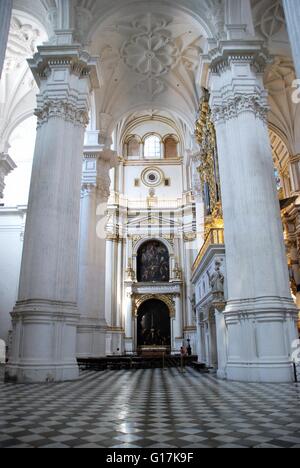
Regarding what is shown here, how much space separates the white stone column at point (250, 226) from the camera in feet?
28.6

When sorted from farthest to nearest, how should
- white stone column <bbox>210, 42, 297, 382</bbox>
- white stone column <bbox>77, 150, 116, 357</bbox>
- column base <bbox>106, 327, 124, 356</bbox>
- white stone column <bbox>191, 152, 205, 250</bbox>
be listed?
column base <bbox>106, 327, 124, 356</bbox> < white stone column <bbox>191, 152, 205, 250</bbox> < white stone column <bbox>77, 150, 116, 357</bbox> < white stone column <bbox>210, 42, 297, 382</bbox>

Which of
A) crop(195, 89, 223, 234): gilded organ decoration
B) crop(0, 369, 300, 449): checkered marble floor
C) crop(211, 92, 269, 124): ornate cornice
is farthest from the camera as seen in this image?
crop(195, 89, 223, 234): gilded organ decoration

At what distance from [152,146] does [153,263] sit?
8957mm

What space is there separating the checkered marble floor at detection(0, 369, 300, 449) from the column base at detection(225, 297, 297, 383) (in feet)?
4.70

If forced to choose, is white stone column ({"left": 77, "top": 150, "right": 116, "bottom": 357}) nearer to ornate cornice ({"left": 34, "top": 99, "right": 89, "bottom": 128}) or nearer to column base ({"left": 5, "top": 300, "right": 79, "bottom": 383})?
column base ({"left": 5, "top": 300, "right": 79, "bottom": 383})

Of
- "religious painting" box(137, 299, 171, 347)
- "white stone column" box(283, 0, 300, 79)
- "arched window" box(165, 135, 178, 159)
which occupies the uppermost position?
"arched window" box(165, 135, 178, 159)

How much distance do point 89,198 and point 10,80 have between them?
23.3 feet

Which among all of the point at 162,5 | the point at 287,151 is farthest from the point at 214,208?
the point at 287,151

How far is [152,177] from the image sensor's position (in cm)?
2730

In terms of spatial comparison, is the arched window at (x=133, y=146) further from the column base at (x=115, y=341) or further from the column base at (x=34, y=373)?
the column base at (x=34, y=373)

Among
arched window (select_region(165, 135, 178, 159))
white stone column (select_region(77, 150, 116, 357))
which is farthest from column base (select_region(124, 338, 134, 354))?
arched window (select_region(165, 135, 178, 159))

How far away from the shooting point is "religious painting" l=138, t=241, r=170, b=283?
2520 centimetres

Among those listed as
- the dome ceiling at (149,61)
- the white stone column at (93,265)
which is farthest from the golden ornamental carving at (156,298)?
the dome ceiling at (149,61)

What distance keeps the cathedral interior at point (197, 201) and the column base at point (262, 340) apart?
0.03 meters
